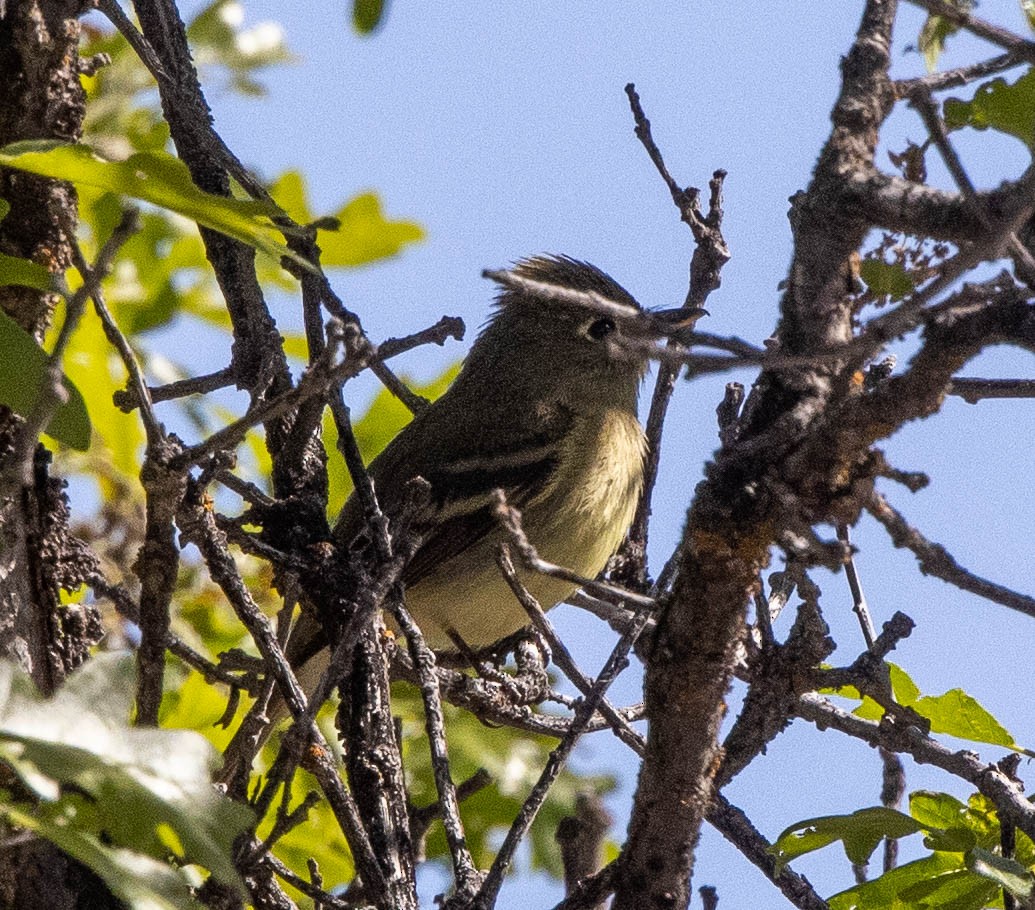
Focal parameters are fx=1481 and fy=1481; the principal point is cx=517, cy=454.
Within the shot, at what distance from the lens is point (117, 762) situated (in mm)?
1863

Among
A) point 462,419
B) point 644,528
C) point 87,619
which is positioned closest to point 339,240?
point 462,419

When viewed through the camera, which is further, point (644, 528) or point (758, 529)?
point (644, 528)

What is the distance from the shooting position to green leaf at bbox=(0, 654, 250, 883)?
183 centimetres

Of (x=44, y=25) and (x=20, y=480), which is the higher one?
(x=44, y=25)

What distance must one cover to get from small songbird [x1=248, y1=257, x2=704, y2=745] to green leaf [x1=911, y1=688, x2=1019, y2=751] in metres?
1.81

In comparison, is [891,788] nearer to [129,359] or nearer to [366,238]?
[129,359]

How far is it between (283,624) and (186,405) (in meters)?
2.22

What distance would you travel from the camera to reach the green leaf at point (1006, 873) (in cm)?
260

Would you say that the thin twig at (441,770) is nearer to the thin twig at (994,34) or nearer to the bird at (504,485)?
the bird at (504,485)

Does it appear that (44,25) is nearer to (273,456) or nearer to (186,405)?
(273,456)

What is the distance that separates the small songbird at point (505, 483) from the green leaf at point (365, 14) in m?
2.56

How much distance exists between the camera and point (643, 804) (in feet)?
9.24

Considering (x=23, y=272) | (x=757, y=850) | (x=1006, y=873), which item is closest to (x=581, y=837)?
(x=757, y=850)

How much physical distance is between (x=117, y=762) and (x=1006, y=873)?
162 centimetres
